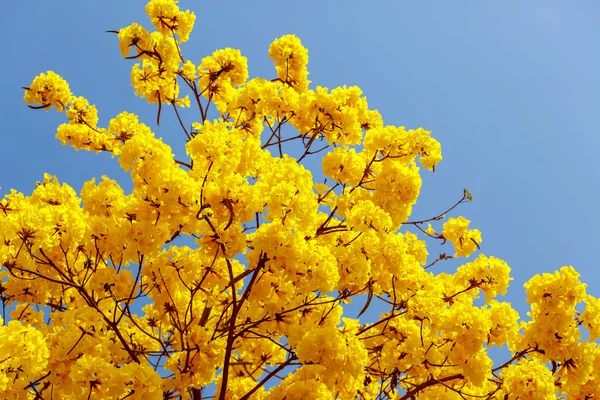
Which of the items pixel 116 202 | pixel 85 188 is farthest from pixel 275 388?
pixel 85 188

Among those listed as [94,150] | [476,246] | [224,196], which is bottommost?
[224,196]

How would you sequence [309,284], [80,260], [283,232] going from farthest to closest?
[80,260]
[309,284]
[283,232]

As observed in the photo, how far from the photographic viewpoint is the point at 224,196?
4707mm

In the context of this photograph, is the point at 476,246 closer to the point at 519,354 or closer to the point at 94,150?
the point at 519,354

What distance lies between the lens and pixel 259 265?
4723mm

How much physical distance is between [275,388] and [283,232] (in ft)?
6.66

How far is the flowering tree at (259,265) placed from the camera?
4.69 meters

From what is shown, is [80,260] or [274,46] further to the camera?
[274,46]

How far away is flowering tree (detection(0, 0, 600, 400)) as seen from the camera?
469 centimetres

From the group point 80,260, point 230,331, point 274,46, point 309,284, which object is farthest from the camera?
point 274,46

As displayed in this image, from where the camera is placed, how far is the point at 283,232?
4.48 metres

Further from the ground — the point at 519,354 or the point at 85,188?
the point at 85,188

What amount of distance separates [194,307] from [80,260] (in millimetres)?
1473

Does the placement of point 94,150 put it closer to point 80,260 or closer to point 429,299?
point 80,260
